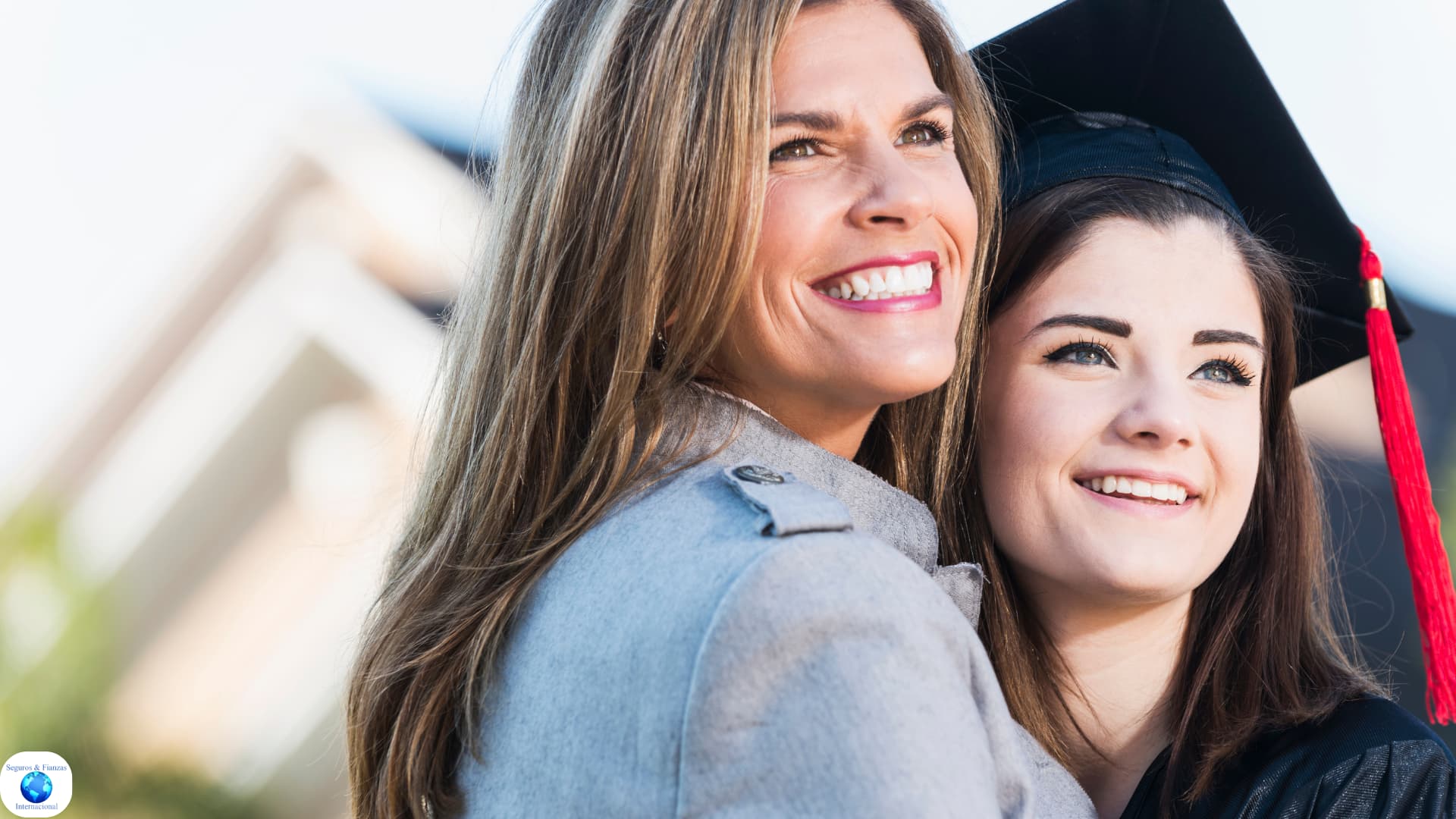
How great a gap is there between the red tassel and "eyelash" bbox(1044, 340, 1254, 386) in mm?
444

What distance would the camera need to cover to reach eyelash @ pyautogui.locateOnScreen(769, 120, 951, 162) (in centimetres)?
180

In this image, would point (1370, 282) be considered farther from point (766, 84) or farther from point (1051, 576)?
point (766, 84)

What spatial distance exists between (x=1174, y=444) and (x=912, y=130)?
0.69 metres

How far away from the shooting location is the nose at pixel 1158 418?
209 cm

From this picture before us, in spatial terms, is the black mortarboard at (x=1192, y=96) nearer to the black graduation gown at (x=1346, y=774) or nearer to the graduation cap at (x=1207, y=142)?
the graduation cap at (x=1207, y=142)

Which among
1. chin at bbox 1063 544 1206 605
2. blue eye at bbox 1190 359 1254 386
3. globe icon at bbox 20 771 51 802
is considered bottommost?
globe icon at bbox 20 771 51 802

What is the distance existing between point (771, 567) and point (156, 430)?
4512 mm

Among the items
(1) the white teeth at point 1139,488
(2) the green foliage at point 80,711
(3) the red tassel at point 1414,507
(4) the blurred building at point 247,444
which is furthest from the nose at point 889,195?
(2) the green foliage at point 80,711

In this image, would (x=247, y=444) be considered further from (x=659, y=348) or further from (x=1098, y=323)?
(x=1098, y=323)

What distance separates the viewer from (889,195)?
5.84ft

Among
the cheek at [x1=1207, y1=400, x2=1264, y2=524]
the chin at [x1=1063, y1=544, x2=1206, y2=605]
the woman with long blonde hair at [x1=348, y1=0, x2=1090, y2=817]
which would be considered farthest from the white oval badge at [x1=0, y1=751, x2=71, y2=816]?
the cheek at [x1=1207, y1=400, x2=1264, y2=524]

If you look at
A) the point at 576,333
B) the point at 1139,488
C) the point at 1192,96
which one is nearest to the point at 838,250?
the point at 576,333

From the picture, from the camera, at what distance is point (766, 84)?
1.72m

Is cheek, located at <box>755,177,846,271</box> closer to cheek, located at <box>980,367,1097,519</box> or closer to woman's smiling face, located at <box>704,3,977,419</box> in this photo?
woman's smiling face, located at <box>704,3,977,419</box>
